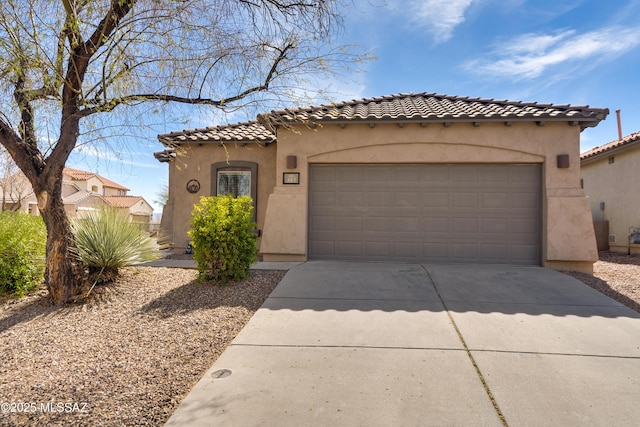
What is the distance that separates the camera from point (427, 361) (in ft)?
11.2

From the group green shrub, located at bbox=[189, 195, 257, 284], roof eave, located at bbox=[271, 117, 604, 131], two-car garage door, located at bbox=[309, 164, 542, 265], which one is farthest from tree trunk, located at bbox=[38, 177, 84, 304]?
two-car garage door, located at bbox=[309, 164, 542, 265]

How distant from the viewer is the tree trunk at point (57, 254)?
16.9 feet

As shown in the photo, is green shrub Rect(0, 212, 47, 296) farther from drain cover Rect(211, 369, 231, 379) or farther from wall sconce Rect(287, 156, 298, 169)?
wall sconce Rect(287, 156, 298, 169)

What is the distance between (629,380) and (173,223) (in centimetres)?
1051

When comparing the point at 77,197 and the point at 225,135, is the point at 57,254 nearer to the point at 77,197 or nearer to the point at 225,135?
the point at 225,135

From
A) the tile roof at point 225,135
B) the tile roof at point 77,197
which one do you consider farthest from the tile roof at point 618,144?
the tile roof at point 77,197

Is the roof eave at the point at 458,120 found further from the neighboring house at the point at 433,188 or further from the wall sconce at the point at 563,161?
the wall sconce at the point at 563,161

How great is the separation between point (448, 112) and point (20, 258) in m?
9.14

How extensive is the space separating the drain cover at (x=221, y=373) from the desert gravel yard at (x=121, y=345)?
18 centimetres

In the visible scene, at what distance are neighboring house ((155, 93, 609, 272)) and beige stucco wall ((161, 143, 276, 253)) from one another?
160 cm

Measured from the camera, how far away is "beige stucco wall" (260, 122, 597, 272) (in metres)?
7.54

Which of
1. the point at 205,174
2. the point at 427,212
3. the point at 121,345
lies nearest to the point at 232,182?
the point at 205,174

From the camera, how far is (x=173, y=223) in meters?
10.4

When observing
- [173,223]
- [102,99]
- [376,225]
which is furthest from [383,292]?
[173,223]
